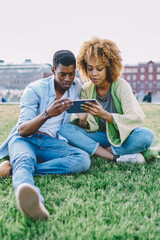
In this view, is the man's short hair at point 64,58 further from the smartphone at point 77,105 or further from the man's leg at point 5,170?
the man's leg at point 5,170

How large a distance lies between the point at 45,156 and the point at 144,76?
215 feet

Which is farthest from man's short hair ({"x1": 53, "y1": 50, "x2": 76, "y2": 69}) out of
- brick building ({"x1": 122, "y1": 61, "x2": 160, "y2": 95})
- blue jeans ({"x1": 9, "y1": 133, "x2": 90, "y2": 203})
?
brick building ({"x1": 122, "y1": 61, "x2": 160, "y2": 95})

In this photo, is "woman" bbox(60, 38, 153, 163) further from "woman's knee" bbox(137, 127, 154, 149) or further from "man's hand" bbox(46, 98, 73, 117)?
"man's hand" bbox(46, 98, 73, 117)

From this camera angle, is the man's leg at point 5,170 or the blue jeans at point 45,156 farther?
the man's leg at point 5,170

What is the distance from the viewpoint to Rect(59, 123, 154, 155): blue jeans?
9.67ft

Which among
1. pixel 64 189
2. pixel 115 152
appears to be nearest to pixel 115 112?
pixel 115 152

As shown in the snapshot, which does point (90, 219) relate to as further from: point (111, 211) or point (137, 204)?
point (137, 204)

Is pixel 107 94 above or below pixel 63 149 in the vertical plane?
above

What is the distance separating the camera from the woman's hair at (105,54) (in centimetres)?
296

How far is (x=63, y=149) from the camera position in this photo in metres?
2.72

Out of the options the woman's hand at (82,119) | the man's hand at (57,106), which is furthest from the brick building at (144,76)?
the man's hand at (57,106)

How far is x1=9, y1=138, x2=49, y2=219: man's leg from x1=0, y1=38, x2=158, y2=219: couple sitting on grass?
3 centimetres

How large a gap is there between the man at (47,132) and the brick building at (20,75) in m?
67.1

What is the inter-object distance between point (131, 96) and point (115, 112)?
0.29 m
